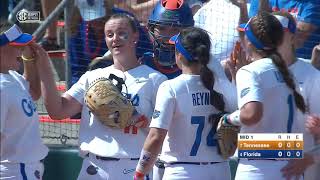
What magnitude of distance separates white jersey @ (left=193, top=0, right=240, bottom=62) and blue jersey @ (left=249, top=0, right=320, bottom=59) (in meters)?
0.21

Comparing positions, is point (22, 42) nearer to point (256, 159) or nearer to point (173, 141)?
point (173, 141)

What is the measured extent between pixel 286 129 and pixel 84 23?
11.4 ft

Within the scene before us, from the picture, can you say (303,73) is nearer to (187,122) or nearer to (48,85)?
(187,122)

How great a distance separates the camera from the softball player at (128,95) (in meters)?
5.68

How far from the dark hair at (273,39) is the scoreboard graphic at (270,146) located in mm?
197

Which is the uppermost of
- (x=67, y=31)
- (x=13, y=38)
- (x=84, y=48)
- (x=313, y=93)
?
(x=13, y=38)

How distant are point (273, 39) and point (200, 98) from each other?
607 millimetres

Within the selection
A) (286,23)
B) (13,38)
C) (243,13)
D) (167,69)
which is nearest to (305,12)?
(243,13)

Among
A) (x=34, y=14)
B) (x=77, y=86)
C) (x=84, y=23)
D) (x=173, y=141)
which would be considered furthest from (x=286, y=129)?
(x=34, y=14)

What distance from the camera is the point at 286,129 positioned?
4977 millimetres

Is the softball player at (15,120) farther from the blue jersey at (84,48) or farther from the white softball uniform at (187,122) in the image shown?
the blue jersey at (84,48)

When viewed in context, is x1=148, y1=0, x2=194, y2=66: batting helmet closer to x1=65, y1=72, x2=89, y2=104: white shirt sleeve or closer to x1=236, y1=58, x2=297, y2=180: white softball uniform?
x1=65, y1=72, x2=89, y2=104: white shirt sleeve

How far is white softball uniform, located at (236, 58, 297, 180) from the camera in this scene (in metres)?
4.88

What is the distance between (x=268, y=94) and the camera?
489 cm
